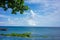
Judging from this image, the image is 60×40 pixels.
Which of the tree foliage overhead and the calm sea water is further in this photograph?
the calm sea water

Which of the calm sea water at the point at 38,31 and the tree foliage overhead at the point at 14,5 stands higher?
the tree foliage overhead at the point at 14,5

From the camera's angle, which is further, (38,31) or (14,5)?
(38,31)

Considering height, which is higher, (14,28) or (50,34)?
(14,28)

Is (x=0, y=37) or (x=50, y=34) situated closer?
(x=0, y=37)

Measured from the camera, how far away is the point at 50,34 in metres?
2.46

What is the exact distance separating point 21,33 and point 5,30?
271 mm

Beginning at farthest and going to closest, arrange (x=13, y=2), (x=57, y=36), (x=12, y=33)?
(x=57, y=36) < (x=12, y=33) < (x=13, y=2)

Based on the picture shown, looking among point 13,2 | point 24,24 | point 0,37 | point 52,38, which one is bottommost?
point 52,38

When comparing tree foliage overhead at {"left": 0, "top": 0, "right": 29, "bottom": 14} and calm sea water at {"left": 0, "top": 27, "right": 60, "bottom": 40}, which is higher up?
tree foliage overhead at {"left": 0, "top": 0, "right": 29, "bottom": 14}

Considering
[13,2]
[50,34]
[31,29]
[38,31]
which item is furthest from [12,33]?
[13,2]

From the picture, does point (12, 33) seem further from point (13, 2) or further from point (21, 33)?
point (13, 2)

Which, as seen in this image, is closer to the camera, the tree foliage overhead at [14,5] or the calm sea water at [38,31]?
the tree foliage overhead at [14,5]

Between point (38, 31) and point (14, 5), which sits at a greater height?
point (14, 5)

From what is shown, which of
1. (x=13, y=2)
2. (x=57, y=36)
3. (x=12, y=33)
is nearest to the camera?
(x=13, y=2)
